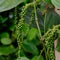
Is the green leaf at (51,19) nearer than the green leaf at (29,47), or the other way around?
the green leaf at (51,19)

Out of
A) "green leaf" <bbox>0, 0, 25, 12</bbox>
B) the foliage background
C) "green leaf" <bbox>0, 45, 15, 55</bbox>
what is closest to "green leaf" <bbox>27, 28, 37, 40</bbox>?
the foliage background

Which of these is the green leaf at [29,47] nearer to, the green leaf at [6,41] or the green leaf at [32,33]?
the green leaf at [32,33]

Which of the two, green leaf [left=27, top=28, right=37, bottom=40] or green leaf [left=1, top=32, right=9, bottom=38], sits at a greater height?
green leaf [left=27, top=28, right=37, bottom=40]

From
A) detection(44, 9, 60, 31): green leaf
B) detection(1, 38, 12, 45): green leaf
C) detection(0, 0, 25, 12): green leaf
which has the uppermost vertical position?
detection(0, 0, 25, 12): green leaf

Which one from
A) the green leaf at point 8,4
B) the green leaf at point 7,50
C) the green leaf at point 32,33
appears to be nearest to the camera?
the green leaf at point 8,4

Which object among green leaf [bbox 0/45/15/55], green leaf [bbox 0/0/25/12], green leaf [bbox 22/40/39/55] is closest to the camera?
green leaf [bbox 0/0/25/12]

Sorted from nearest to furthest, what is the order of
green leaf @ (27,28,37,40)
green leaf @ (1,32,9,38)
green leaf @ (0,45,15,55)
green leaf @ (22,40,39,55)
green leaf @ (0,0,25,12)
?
green leaf @ (0,0,25,12) → green leaf @ (27,28,37,40) → green leaf @ (22,40,39,55) → green leaf @ (0,45,15,55) → green leaf @ (1,32,9,38)

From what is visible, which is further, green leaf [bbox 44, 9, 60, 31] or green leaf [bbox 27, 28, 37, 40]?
green leaf [bbox 27, 28, 37, 40]

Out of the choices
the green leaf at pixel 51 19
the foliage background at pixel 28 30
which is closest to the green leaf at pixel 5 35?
A: the foliage background at pixel 28 30

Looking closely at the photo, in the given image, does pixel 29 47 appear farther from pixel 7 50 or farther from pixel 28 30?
pixel 28 30

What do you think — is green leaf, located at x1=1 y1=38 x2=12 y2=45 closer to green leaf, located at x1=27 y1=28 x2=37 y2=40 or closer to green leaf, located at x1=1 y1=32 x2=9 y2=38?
green leaf, located at x1=1 y1=32 x2=9 y2=38

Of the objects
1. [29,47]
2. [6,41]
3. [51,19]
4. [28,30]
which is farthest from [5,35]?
[51,19]

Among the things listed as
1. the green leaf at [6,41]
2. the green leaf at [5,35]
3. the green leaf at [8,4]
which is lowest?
the green leaf at [6,41]

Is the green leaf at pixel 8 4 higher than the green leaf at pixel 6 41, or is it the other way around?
the green leaf at pixel 8 4
